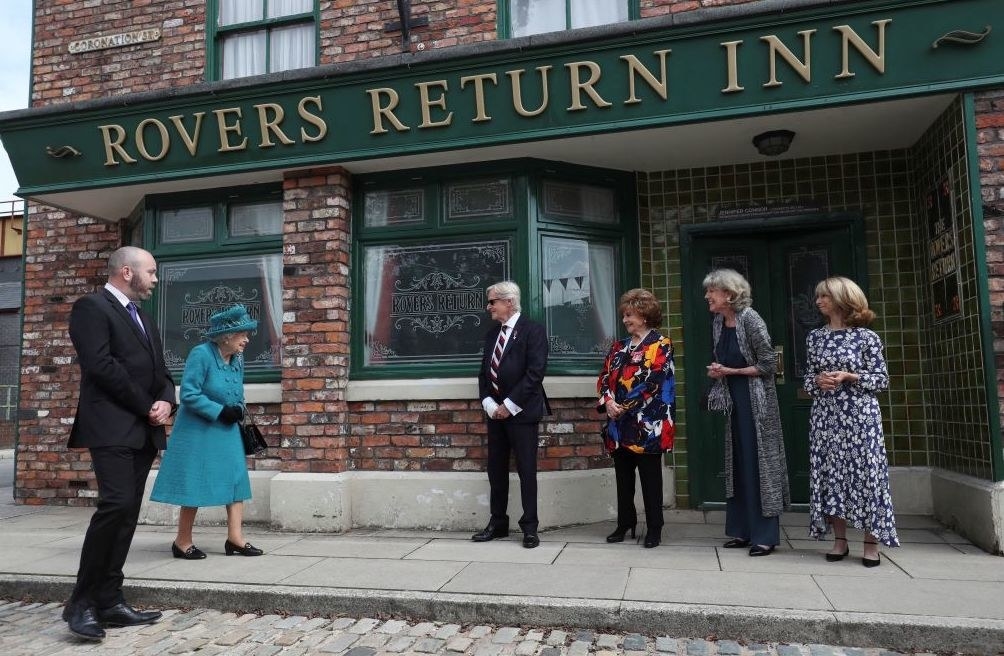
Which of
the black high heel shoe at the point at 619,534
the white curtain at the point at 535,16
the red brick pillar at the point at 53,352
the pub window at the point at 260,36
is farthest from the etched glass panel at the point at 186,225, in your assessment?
the black high heel shoe at the point at 619,534

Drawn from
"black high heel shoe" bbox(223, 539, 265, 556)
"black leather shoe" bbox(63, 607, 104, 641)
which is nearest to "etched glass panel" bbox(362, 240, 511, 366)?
"black high heel shoe" bbox(223, 539, 265, 556)

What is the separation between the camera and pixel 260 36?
739 cm

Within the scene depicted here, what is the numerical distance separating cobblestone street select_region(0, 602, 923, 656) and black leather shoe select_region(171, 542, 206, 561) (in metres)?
0.99

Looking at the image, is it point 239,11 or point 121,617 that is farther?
point 239,11

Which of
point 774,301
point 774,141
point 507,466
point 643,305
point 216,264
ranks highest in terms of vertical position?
point 774,141

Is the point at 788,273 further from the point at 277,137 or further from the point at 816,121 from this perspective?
the point at 277,137

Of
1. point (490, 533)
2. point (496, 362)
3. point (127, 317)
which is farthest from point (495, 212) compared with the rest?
point (127, 317)

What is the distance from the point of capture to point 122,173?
6992 millimetres

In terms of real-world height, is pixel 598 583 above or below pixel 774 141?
below

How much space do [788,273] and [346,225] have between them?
3831mm

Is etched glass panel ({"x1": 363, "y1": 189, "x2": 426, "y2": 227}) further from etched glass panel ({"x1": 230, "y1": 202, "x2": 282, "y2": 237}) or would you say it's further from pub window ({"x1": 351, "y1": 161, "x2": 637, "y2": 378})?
etched glass panel ({"x1": 230, "y1": 202, "x2": 282, "y2": 237})

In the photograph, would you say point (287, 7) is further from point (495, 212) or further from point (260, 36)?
point (495, 212)

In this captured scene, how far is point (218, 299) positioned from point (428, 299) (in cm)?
204

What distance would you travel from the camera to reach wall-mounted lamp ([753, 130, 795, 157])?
596 centimetres
